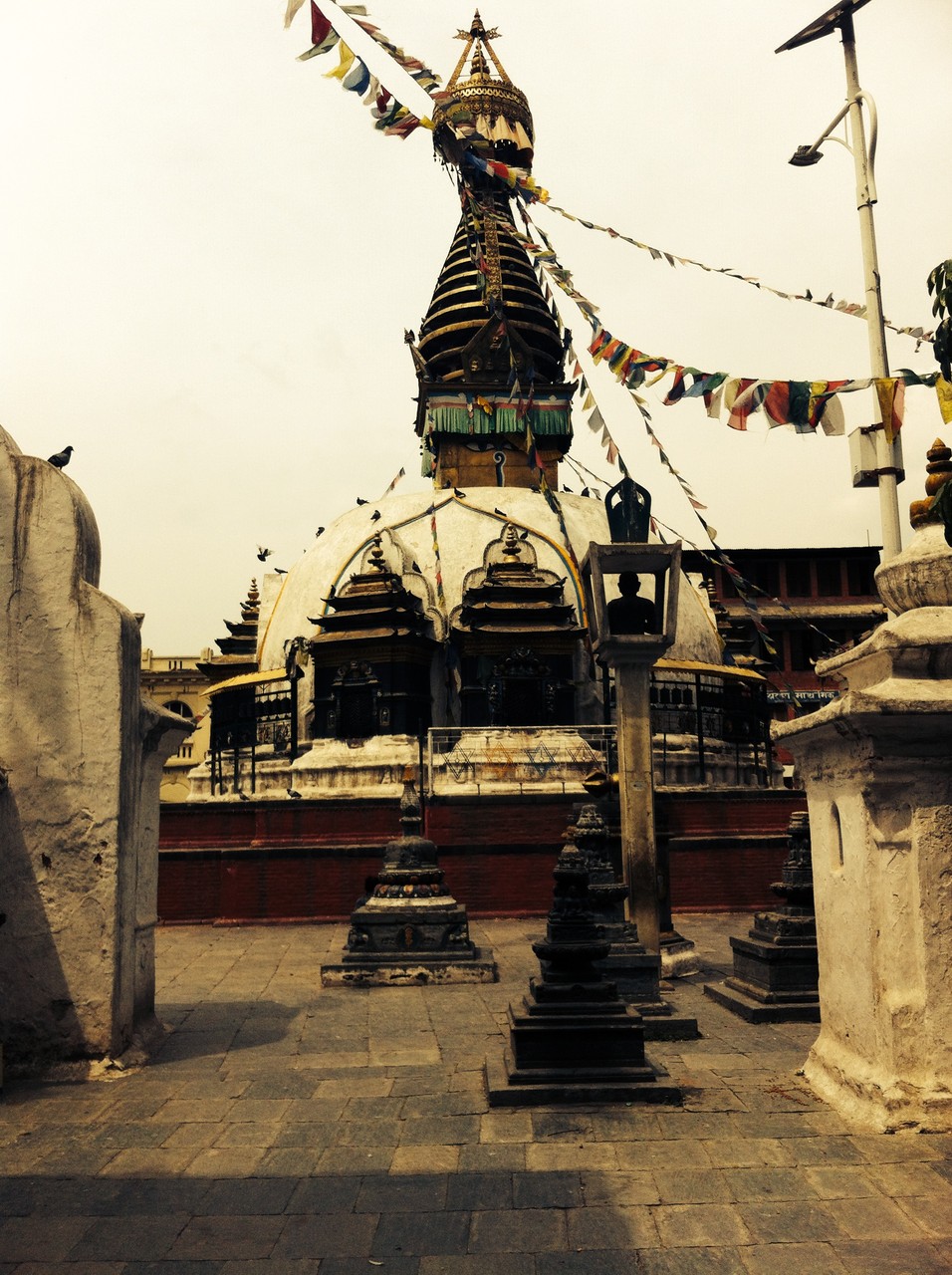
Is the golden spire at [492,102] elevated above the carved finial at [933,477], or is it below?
above

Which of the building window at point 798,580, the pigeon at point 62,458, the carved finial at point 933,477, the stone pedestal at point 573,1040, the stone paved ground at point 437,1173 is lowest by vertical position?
A: the stone paved ground at point 437,1173

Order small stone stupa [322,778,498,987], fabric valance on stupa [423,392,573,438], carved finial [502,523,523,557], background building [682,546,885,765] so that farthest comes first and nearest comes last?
background building [682,546,885,765]
fabric valance on stupa [423,392,573,438]
carved finial [502,523,523,557]
small stone stupa [322,778,498,987]

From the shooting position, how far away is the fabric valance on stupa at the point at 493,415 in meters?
28.0

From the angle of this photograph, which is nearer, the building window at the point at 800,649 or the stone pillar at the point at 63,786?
the stone pillar at the point at 63,786

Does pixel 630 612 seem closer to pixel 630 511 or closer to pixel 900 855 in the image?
pixel 630 511

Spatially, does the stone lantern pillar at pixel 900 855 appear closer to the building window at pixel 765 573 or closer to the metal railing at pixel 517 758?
the metal railing at pixel 517 758

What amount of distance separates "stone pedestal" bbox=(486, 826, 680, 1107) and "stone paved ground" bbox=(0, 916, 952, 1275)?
5.1 inches

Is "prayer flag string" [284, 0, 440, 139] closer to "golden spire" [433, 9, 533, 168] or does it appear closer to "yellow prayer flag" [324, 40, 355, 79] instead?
"yellow prayer flag" [324, 40, 355, 79]

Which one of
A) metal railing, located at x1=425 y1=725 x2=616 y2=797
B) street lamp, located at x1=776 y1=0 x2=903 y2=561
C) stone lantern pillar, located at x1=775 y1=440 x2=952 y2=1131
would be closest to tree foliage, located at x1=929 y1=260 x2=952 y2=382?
stone lantern pillar, located at x1=775 y1=440 x2=952 y2=1131

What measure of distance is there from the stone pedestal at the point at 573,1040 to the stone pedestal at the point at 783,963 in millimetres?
2320

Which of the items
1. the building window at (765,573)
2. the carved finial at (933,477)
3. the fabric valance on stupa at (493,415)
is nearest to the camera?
the carved finial at (933,477)

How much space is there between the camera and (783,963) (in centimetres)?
863

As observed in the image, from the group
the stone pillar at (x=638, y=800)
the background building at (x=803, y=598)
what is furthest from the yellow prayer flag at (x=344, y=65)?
the background building at (x=803, y=598)

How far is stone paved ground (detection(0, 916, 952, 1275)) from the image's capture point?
415 cm
